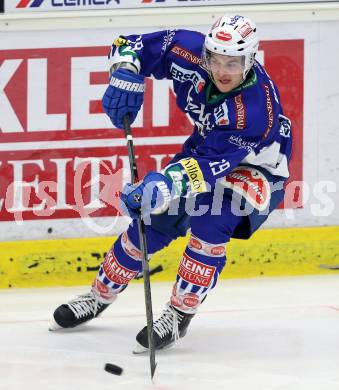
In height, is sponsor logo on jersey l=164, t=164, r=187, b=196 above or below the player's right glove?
below

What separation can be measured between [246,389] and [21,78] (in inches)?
87.2

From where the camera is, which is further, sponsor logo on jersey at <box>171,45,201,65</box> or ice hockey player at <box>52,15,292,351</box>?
sponsor logo on jersey at <box>171,45,201,65</box>

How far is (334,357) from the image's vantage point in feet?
11.2

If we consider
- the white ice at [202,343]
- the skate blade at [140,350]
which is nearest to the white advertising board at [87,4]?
the white ice at [202,343]

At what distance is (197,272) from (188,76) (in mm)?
633

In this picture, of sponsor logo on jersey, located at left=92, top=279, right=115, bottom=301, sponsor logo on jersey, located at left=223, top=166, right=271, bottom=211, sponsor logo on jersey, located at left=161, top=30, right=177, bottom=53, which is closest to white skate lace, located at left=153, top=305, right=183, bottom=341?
sponsor logo on jersey, located at left=92, top=279, right=115, bottom=301

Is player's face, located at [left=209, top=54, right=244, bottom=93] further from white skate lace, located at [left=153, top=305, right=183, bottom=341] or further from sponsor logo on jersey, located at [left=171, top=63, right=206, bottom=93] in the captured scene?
white skate lace, located at [left=153, top=305, right=183, bottom=341]

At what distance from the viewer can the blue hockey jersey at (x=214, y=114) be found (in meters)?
3.30

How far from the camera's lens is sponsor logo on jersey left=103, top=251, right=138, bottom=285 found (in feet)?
12.1

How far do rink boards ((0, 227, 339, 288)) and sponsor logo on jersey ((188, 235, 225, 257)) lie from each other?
53.1 inches

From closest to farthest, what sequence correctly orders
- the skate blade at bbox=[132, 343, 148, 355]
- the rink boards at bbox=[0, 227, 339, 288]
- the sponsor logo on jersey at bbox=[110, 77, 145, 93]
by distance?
the skate blade at bbox=[132, 343, 148, 355] → the sponsor logo on jersey at bbox=[110, 77, 145, 93] → the rink boards at bbox=[0, 227, 339, 288]

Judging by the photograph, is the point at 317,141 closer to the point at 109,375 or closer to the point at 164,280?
the point at 164,280

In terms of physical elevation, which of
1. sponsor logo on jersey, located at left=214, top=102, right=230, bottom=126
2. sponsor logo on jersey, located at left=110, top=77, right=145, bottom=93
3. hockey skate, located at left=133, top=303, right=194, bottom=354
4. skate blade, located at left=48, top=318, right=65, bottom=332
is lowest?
skate blade, located at left=48, top=318, right=65, bottom=332

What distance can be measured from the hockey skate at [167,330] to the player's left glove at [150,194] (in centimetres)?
45
